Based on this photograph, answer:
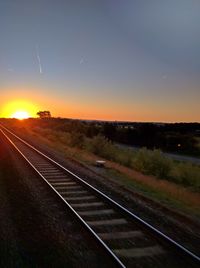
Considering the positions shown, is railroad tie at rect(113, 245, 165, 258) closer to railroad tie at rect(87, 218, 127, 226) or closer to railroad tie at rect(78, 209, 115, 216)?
railroad tie at rect(87, 218, 127, 226)

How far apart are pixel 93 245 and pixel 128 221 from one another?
7.35 ft

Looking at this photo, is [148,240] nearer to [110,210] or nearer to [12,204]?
[110,210]

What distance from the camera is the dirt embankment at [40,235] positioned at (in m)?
7.56

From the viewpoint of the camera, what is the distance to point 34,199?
43.2 ft

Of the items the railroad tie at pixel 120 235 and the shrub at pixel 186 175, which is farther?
the shrub at pixel 186 175

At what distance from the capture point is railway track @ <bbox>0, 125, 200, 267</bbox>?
7.56 m

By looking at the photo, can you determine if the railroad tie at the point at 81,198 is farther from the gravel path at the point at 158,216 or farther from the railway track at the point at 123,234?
the gravel path at the point at 158,216

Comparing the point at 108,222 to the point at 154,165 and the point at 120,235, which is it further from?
the point at 154,165

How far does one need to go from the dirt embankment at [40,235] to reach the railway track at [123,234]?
314 millimetres

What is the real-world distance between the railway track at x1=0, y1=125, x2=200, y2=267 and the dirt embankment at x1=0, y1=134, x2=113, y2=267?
1.03ft

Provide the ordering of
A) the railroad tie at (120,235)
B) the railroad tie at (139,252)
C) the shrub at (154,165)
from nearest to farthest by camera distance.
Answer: the railroad tie at (139,252) < the railroad tie at (120,235) < the shrub at (154,165)

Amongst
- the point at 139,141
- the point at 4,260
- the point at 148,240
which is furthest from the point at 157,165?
the point at 139,141

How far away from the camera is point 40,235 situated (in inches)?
361

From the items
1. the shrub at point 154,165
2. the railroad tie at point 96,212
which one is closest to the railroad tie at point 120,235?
the railroad tie at point 96,212
